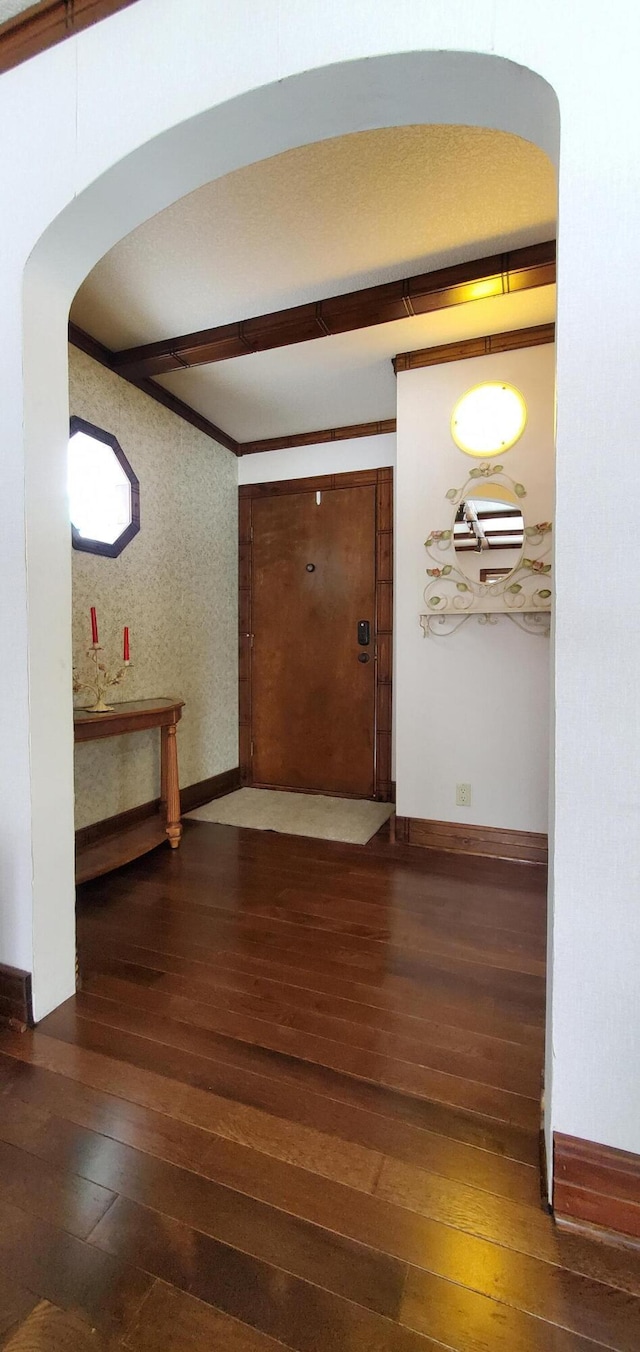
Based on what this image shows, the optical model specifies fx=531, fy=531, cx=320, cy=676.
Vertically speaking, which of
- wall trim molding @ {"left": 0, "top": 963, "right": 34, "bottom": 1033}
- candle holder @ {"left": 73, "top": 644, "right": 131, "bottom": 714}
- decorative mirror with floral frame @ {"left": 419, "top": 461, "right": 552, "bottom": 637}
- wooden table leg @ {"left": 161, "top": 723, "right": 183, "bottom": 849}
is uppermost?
decorative mirror with floral frame @ {"left": 419, "top": 461, "right": 552, "bottom": 637}

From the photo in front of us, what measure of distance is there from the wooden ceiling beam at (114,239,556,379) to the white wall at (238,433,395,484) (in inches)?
44.2

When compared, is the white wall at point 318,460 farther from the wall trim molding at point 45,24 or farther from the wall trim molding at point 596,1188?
the wall trim molding at point 596,1188

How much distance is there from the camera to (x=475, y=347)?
2.52 m

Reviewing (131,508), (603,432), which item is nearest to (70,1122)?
(603,432)

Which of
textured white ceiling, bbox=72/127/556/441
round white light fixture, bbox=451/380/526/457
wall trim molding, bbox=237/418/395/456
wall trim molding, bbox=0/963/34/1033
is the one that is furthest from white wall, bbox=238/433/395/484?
wall trim molding, bbox=0/963/34/1033

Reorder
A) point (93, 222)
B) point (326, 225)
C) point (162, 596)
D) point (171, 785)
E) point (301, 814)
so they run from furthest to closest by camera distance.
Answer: point (301, 814), point (162, 596), point (171, 785), point (326, 225), point (93, 222)

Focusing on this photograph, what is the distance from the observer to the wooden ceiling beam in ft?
6.49

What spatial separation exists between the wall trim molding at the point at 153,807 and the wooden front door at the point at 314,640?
25 cm

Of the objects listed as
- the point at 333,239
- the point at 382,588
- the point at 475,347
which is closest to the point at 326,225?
the point at 333,239

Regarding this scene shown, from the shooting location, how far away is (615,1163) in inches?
34.5

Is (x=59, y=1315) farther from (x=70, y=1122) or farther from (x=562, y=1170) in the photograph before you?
(x=562, y=1170)

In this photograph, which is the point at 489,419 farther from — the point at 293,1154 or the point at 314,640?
the point at 293,1154

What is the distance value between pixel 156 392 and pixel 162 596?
1110 mm

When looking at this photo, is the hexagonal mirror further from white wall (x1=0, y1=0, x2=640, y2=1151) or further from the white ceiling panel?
white wall (x1=0, y1=0, x2=640, y2=1151)
